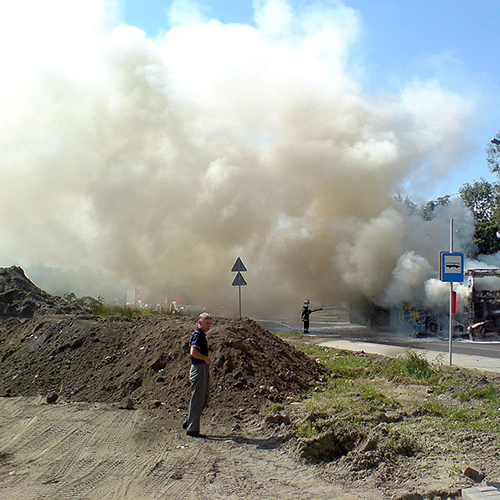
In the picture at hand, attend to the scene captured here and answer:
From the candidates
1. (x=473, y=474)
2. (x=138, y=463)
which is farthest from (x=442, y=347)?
(x=138, y=463)

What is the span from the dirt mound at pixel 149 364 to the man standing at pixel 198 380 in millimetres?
1275

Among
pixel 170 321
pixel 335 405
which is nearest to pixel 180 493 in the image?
pixel 335 405

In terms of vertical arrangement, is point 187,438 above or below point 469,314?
below

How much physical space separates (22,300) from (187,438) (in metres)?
15.4

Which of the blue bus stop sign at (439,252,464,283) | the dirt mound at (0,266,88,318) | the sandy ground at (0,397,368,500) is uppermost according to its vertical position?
the blue bus stop sign at (439,252,464,283)

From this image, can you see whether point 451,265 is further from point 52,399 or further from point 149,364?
point 52,399

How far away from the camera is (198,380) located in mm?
8039

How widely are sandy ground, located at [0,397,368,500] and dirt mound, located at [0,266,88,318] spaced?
11.7m

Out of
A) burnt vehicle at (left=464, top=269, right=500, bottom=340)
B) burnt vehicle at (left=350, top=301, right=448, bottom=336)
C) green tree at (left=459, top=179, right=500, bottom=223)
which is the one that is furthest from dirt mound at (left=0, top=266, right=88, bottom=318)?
green tree at (left=459, top=179, right=500, bottom=223)

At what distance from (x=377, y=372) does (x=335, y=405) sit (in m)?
4.73

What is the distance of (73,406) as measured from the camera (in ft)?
32.3

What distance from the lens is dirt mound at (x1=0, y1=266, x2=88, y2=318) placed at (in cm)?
2039

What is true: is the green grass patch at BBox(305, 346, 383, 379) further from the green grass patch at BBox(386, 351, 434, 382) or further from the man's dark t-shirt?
the man's dark t-shirt

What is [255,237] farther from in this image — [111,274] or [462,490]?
[462,490]
